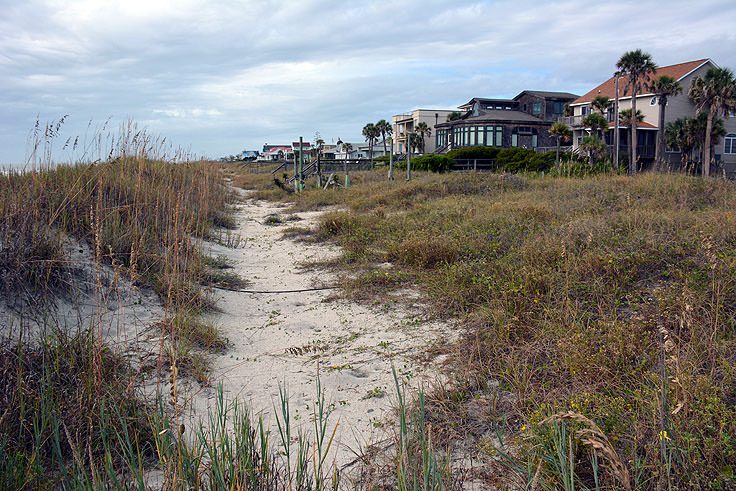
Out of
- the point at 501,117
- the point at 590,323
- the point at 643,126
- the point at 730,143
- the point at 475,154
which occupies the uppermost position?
the point at 501,117

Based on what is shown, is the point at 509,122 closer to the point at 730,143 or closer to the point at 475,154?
the point at 475,154

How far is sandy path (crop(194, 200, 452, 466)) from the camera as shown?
3373 mm

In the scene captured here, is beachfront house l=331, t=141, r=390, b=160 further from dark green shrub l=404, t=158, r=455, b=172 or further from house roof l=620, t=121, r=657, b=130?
dark green shrub l=404, t=158, r=455, b=172

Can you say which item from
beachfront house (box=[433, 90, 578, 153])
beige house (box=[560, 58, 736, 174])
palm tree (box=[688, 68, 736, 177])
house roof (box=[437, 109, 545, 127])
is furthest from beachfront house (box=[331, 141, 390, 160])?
palm tree (box=[688, 68, 736, 177])

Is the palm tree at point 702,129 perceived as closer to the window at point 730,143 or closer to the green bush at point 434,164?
the window at point 730,143

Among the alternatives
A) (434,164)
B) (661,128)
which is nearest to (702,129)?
(661,128)

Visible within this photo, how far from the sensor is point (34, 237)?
448 cm

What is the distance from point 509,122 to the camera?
141 ft

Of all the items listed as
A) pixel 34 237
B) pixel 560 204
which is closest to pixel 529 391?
pixel 34 237

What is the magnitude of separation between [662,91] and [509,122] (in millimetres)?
12662

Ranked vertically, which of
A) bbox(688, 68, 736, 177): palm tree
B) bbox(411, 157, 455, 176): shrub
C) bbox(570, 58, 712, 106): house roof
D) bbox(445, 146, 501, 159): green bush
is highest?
bbox(570, 58, 712, 106): house roof

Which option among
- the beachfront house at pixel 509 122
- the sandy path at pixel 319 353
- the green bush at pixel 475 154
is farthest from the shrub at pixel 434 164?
the sandy path at pixel 319 353

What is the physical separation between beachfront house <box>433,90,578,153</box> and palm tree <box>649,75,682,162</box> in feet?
33.9

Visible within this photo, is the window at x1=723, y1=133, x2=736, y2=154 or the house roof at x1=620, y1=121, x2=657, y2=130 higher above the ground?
the house roof at x1=620, y1=121, x2=657, y2=130
